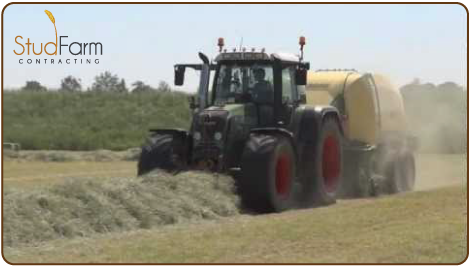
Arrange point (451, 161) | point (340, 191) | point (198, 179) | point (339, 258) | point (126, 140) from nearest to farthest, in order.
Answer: point (339, 258), point (198, 179), point (340, 191), point (451, 161), point (126, 140)

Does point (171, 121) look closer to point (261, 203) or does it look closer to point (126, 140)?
point (126, 140)

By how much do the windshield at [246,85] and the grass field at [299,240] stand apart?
233 centimetres

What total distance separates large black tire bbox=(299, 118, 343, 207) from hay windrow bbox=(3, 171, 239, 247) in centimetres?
183

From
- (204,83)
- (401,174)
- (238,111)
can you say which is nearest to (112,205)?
(238,111)

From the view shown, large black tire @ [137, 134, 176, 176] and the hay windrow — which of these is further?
large black tire @ [137, 134, 176, 176]

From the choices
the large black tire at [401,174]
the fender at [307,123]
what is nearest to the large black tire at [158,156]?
the fender at [307,123]

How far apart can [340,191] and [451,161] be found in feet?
36.8

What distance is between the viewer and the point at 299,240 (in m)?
10.1

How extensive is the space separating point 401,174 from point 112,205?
29.5ft

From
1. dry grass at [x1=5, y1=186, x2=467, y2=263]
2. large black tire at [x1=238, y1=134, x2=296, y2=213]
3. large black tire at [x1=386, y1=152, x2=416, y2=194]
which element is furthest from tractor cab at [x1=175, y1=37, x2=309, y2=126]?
large black tire at [x1=386, y1=152, x2=416, y2=194]

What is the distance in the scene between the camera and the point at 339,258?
29.4 feet

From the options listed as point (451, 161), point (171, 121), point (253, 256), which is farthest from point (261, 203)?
point (171, 121)

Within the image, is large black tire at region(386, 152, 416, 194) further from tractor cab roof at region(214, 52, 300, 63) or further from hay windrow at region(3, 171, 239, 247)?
hay windrow at region(3, 171, 239, 247)

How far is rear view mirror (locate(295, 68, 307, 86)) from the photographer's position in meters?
15.1
